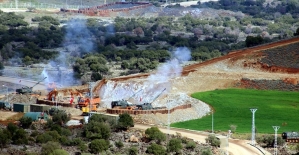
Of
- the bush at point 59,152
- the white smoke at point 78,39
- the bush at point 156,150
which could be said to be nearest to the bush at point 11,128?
the bush at point 59,152

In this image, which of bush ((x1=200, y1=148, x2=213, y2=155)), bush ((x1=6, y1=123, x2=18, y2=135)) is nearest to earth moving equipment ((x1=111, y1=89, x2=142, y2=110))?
bush ((x1=6, y1=123, x2=18, y2=135))

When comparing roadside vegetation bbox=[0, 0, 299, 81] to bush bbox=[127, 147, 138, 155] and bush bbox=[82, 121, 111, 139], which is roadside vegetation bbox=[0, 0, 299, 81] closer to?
bush bbox=[82, 121, 111, 139]

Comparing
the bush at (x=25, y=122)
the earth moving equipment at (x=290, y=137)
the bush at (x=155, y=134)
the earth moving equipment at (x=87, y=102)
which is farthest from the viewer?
the earth moving equipment at (x=87, y=102)

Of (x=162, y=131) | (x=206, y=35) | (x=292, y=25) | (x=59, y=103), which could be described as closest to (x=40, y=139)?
(x=162, y=131)

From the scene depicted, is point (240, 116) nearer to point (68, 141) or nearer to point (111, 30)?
point (68, 141)

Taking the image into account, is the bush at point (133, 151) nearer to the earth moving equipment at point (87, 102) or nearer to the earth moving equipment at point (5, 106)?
the earth moving equipment at point (87, 102)
